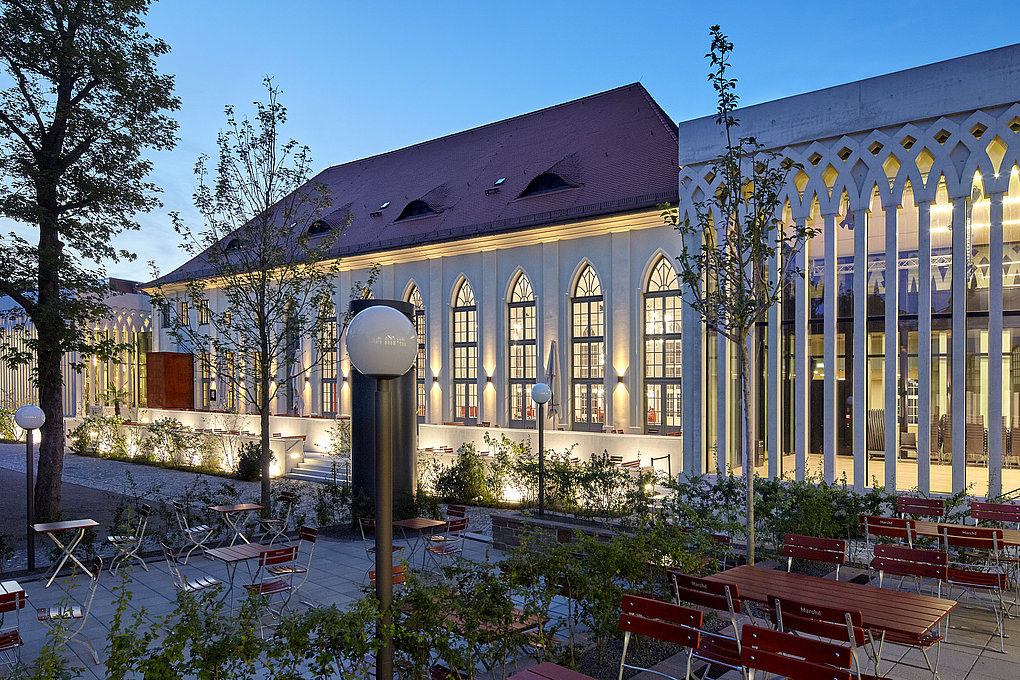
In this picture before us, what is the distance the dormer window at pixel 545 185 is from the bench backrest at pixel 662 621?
18.4 metres

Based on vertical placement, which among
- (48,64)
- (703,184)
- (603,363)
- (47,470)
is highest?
(48,64)

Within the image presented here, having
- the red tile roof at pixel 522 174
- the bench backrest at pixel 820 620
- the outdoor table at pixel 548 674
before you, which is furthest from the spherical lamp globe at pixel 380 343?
the red tile roof at pixel 522 174

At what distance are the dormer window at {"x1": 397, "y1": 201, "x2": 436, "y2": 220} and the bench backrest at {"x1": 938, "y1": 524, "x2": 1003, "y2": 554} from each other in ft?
67.2

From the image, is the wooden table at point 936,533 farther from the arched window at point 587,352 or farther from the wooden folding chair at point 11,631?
the arched window at point 587,352

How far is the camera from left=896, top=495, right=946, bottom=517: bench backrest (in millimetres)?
9586

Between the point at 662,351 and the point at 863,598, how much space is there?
1405cm

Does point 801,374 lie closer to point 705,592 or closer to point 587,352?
point 587,352

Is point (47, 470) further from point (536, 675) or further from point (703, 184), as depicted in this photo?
point (703, 184)

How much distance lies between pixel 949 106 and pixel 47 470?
18407 mm

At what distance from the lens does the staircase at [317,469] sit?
20516 mm

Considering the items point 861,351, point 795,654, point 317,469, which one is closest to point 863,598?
point 795,654

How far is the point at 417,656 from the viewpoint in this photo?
14.9 feet

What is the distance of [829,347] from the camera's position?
13.7 metres

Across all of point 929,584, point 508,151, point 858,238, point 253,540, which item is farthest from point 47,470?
point 508,151
